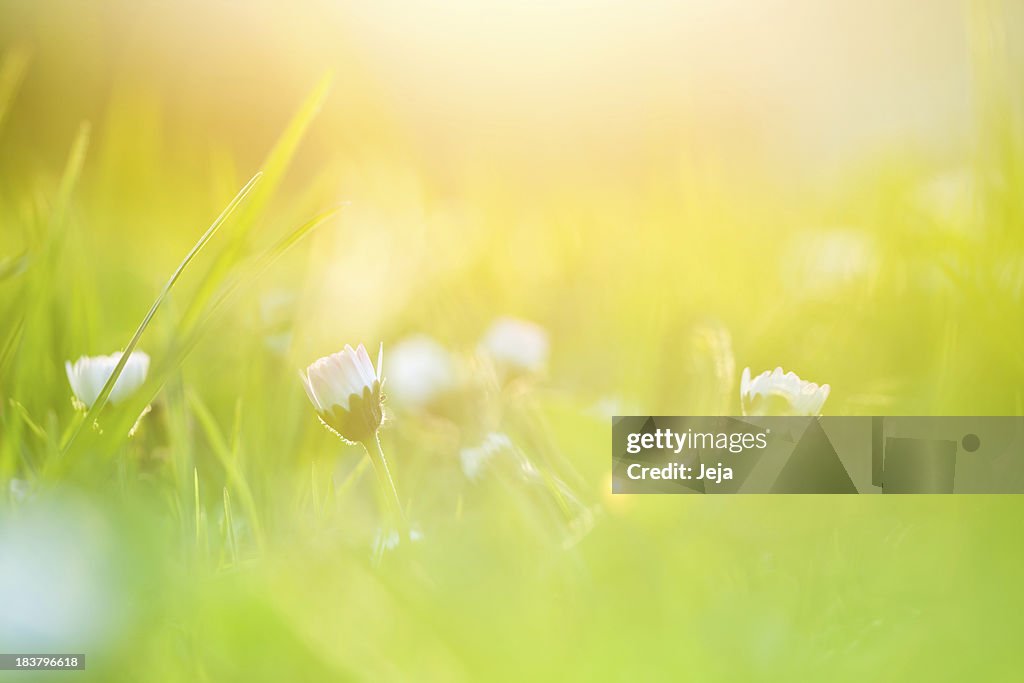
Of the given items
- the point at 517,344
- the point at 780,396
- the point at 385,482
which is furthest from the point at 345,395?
the point at 780,396

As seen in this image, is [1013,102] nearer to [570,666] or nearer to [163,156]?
[570,666]

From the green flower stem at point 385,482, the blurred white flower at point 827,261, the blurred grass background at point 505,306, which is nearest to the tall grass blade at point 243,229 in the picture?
the blurred grass background at point 505,306

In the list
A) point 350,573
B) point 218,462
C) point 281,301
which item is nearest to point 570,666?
point 350,573

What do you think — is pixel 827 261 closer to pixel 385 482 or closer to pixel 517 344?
pixel 517 344

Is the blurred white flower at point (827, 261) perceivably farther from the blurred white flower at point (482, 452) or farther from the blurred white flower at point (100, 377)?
the blurred white flower at point (100, 377)

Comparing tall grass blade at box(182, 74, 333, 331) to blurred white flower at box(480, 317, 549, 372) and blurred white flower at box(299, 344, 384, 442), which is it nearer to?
blurred white flower at box(299, 344, 384, 442)

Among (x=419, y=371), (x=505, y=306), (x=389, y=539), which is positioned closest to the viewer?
(x=389, y=539)
